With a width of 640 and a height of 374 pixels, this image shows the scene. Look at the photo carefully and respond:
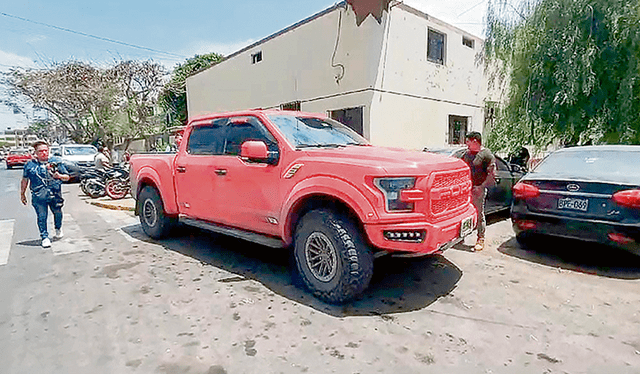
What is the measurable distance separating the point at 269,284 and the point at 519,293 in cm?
262

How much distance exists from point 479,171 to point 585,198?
129 centimetres

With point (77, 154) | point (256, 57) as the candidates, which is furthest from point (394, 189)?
point (77, 154)

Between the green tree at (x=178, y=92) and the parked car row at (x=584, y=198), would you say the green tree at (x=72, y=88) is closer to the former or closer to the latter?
the green tree at (x=178, y=92)

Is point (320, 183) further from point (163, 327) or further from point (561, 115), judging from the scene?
point (561, 115)

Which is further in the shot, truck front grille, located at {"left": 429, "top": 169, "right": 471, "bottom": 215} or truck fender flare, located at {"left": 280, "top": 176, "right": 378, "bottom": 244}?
truck front grille, located at {"left": 429, "top": 169, "right": 471, "bottom": 215}

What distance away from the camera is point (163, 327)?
3.31 metres

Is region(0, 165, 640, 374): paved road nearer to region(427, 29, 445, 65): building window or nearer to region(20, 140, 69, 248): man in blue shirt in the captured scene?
region(20, 140, 69, 248): man in blue shirt

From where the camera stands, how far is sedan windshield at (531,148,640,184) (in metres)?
4.49

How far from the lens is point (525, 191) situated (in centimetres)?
502

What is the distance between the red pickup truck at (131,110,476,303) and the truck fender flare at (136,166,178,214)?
15.9 inches

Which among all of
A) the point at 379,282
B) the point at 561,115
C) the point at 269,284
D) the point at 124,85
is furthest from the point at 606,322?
the point at 124,85

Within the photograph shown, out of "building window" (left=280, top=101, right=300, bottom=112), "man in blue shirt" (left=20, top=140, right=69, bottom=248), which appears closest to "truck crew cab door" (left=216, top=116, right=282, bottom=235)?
"man in blue shirt" (left=20, top=140, right=69, bottom=248)

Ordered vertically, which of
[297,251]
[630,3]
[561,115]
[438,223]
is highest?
[630,3]

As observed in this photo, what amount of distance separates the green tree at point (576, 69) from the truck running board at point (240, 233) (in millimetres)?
7594
